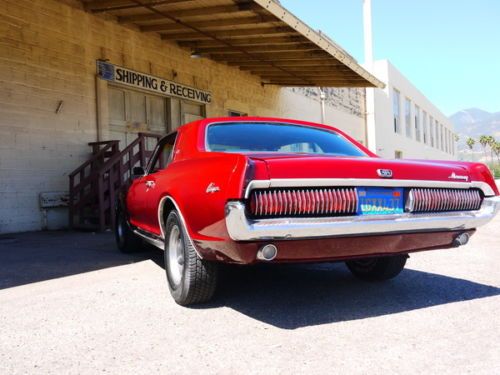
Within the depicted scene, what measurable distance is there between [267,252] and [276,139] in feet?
4.64

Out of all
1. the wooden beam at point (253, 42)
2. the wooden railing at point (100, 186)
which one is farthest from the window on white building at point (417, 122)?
the wooden railing at point (100, 186)

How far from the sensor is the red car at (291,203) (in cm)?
279

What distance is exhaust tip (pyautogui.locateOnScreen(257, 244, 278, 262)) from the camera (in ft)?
9.11

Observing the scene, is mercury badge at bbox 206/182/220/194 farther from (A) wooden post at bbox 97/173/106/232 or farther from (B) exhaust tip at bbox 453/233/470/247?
(A) wooden post at bbox 97/173/106/232

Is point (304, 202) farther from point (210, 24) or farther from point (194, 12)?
point (210, 24)

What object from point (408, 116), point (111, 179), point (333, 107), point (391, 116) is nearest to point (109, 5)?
point (111, 179)

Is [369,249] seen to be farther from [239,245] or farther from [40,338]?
[40,338]

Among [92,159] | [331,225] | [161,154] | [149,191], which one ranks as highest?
[92,159]

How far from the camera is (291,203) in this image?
284 cm

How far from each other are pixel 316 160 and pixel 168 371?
1.47m

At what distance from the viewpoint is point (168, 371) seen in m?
2.38

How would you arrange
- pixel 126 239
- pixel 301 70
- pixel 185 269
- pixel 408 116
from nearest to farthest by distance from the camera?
pixel 185 269, pixel 126 239, pixel 301 70, pixel 408 116

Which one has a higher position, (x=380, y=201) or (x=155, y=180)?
(x=155, y=180)

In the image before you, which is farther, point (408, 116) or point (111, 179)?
point (408, 116)
